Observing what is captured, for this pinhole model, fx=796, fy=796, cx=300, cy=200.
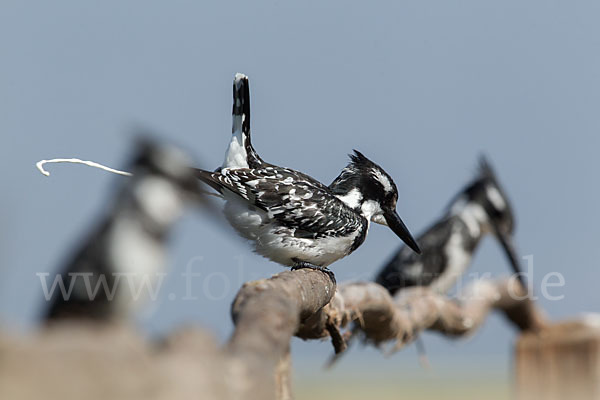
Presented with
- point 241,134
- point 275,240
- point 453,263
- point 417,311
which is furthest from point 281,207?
point 453,263

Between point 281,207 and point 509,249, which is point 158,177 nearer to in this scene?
point 281,207

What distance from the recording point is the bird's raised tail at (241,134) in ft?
16.7

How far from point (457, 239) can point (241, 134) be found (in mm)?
4129

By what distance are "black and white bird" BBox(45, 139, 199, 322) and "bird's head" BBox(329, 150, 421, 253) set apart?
282 centimetres

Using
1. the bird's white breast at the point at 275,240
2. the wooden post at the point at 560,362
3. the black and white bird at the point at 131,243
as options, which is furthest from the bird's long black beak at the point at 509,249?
the black and white bird at the point at 131,243

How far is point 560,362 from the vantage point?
180 inches

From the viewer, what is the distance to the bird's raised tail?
508cm

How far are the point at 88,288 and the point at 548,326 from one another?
143 inches

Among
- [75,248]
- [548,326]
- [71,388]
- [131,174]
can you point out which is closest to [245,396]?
[71,388]

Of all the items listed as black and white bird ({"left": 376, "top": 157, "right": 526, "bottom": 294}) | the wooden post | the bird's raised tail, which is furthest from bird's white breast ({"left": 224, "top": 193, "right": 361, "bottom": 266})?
black and white bird ({"left": 376, "top": 157, "right": 526, "bottom": 294})

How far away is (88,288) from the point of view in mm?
1939

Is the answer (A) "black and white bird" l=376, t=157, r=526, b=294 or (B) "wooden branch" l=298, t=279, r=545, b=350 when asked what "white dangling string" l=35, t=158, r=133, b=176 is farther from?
(A) "black and white bird" l=376, t=157, r=526, b=294

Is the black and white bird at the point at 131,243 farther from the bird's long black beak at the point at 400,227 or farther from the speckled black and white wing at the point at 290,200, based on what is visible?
the bird's long black beak at the point at 400,227

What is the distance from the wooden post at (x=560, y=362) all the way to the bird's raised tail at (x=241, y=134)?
6.71 feet
